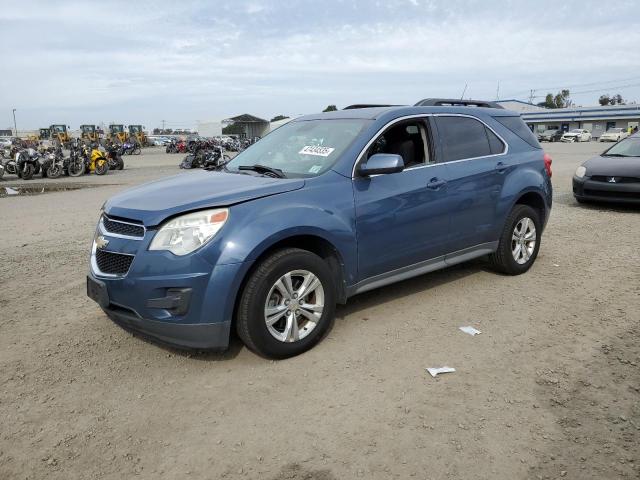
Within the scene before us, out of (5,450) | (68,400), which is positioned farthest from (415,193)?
(5,450)

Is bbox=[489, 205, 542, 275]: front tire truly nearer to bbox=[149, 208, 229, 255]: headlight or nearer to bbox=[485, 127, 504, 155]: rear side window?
bbox=[485, 127, 504, 155]: rear side window

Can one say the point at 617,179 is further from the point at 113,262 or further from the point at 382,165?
the point at 113,262

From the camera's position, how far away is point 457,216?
4.72 meters

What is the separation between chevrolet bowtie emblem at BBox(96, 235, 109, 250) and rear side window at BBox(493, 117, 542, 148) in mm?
4057

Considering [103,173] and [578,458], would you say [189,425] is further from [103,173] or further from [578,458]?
[103,173]

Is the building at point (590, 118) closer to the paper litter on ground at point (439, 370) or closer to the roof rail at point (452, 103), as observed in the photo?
the roof rail at point (452, 103)

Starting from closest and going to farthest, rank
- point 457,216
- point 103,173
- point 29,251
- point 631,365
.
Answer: point 631,365 → point 457,216 → point 29,251 → point 103,173

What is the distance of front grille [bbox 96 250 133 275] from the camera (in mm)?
3432

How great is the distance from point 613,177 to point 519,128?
5103 millimetres

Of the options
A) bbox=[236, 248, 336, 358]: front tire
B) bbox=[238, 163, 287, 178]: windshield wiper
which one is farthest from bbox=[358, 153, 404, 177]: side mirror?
bbox=[236, 248, 336, 358]: front tire

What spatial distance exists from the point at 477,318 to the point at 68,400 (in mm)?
3201

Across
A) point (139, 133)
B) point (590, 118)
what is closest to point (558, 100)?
point (590, 118)

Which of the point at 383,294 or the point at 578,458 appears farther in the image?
the point at 383,294

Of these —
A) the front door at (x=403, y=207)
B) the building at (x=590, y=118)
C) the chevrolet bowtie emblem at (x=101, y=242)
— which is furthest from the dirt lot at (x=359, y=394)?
the building at (x=590, y=118)
